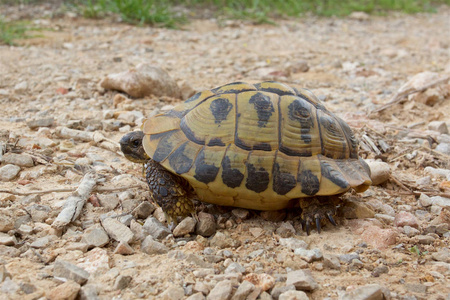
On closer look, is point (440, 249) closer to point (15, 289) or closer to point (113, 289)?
point (113, 289)

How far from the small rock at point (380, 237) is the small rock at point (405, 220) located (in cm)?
19

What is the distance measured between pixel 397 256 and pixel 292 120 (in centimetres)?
104

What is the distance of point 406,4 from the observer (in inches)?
478

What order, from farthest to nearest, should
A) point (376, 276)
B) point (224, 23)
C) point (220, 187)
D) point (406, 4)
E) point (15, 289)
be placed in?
point (406, 4)
point (224, 23)
point (220, 187)
point (376, 276)
point (15, 289)

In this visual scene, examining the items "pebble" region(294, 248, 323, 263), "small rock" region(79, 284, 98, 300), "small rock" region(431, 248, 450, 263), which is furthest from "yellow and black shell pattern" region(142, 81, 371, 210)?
"small rock" region(79, 284, 98, 300)

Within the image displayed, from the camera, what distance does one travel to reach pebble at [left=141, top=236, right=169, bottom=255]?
2.55m

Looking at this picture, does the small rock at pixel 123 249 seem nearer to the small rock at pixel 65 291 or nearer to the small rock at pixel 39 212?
the small rock at pixel 65 291

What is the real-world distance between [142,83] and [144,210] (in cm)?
246

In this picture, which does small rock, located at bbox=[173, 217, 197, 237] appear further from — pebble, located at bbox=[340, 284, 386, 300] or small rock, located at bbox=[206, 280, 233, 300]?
pebble, located at bbox=[340, 284, 386, 300]

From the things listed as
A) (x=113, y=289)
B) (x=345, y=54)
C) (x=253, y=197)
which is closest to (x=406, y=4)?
(x=345, y=54)

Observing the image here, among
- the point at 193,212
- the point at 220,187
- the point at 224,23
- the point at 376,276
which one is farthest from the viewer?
the point at 224,23

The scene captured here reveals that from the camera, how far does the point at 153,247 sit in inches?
101

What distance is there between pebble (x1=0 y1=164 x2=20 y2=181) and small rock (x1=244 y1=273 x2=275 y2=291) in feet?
6.45

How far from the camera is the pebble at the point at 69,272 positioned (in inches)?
85.8
